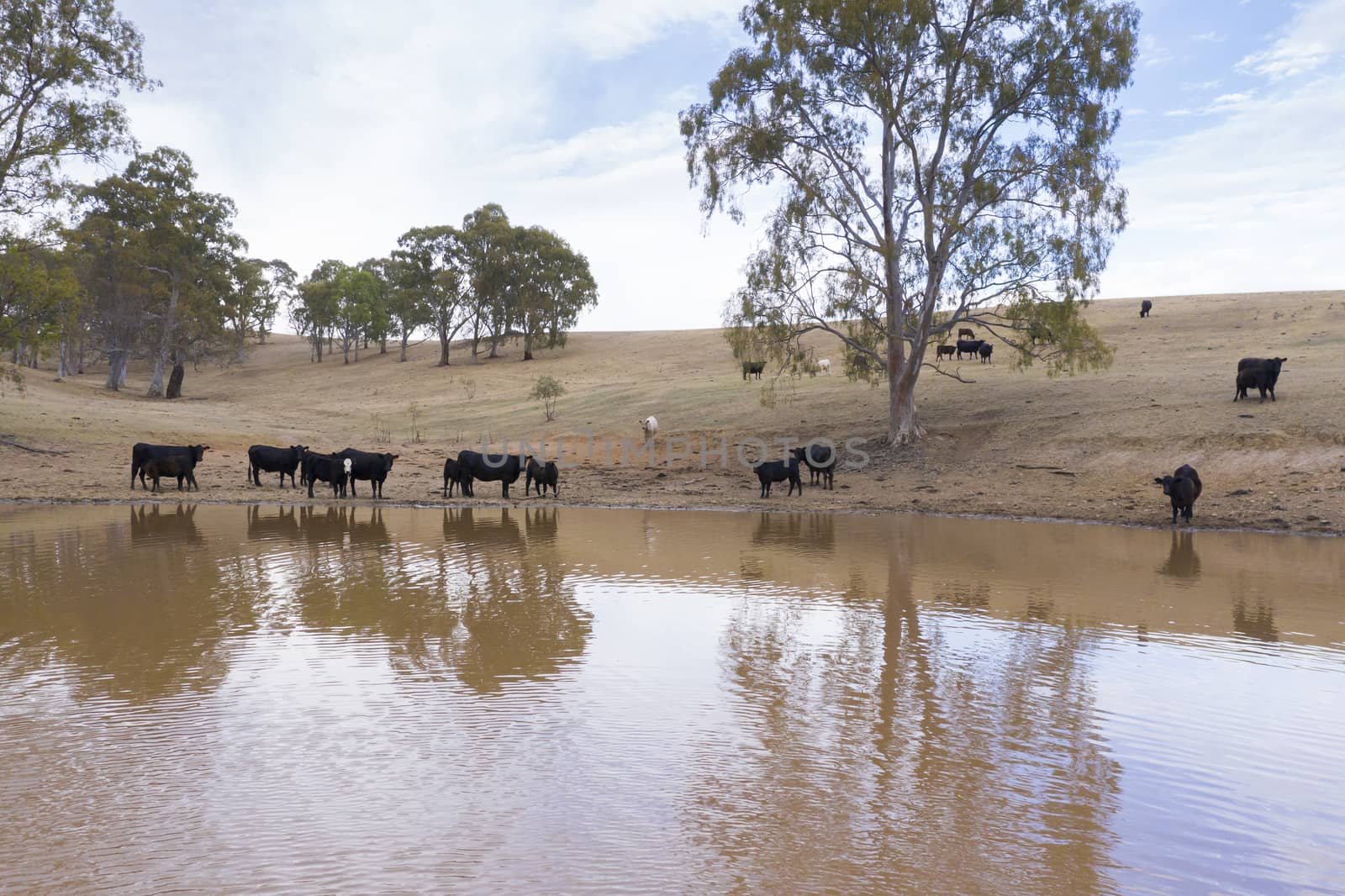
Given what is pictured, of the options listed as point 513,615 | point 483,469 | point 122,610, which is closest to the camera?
point 122,610

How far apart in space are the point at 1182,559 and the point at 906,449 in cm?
1420

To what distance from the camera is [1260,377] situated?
2736cm

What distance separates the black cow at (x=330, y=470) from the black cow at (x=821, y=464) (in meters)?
12.7

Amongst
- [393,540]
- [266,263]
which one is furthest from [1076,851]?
[266,263]

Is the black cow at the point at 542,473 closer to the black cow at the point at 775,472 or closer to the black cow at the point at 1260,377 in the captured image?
the black cow at the point at 775,472

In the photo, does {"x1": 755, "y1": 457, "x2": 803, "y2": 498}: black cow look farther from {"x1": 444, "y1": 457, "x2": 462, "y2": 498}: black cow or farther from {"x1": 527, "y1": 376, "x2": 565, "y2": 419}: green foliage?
{"x1": 527, "y1": 376, "x2": 565, "y2": 419}: green foliage

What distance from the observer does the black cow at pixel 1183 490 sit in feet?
64.7

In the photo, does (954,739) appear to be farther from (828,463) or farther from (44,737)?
(828,463)

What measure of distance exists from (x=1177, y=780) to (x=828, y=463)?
70.9 feet

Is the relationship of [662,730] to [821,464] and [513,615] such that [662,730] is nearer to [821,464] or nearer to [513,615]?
[513,615]

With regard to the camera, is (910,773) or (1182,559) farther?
(1182,559)

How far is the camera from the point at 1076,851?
4.98 m

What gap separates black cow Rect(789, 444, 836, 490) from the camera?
1077 inches

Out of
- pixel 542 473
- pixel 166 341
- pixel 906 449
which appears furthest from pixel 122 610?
pixel 166 341
